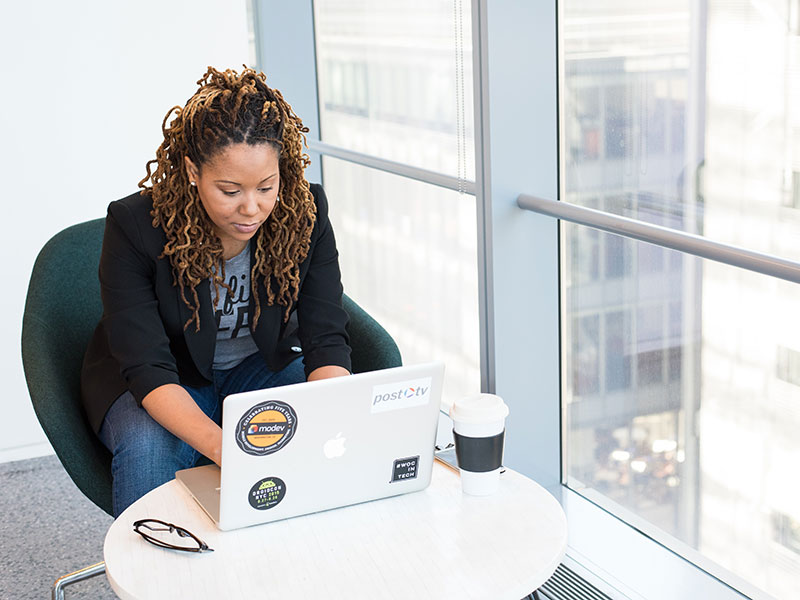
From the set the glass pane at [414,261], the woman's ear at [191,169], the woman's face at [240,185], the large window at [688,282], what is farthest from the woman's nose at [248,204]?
the glass pane at [414,261]

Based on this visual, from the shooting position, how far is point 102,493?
1.71 metres

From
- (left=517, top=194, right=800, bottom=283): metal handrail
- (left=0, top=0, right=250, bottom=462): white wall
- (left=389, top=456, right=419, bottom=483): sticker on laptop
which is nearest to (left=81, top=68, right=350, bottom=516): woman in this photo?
(left=389, top=456, right=419, bottom=483): sticker on laptop

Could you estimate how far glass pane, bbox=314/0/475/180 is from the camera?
2961 mm

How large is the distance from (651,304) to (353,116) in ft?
5.85

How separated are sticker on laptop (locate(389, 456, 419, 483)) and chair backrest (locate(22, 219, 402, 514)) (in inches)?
23.3

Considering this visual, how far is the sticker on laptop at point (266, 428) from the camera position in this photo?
3.89 ft

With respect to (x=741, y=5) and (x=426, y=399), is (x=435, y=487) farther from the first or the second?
(x=741, y=5)

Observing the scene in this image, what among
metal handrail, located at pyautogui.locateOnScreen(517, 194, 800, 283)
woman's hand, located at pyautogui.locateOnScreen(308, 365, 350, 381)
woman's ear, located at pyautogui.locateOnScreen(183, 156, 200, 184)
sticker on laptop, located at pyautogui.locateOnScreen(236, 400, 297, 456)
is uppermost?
woman's ear, located at pyautogui.locateOnScreen(183, 156, 200, 184)

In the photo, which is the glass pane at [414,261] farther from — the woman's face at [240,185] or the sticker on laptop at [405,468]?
the sticker on laptop at [405,468]

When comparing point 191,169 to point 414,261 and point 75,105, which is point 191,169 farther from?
point 414,261

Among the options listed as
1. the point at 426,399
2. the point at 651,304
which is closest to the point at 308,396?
the point at 426,399

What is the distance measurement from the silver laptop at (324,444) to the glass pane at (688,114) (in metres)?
0.79

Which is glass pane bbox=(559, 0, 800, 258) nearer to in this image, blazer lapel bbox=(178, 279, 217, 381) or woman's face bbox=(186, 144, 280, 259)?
woman's face bbox=(186, 144, 280, 259)

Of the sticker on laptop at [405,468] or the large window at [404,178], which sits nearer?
the sticker on laptop at [405,468]
